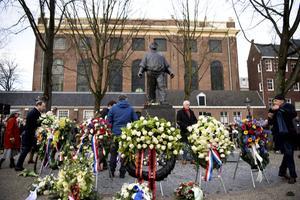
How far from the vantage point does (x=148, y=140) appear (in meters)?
3.77

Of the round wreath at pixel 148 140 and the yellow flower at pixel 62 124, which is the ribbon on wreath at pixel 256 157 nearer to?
the round wreath at pixel 148 140

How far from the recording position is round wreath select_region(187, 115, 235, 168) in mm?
4539

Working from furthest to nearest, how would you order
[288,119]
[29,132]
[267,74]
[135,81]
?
[135,81] < [267,74] < [29,132] < [288,119]

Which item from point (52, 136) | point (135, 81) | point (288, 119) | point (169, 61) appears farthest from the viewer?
point (135, 81)

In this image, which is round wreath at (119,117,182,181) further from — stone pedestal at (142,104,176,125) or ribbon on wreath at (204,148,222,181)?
stone pedestal at (142,104,176,125)

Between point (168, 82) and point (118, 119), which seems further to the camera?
point (168, 82)

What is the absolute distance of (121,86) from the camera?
130ft

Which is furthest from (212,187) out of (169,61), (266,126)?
(169,61)

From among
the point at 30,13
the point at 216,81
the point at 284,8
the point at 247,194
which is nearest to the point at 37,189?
the point at 247,194

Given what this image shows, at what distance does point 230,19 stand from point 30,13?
39.1m

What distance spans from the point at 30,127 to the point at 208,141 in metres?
5.06

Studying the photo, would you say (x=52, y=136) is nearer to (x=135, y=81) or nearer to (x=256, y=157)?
(x=256, y=157)

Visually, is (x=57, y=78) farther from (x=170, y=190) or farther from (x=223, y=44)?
(x=170, y=190)

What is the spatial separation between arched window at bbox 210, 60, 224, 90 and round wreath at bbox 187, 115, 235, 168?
124 feet
